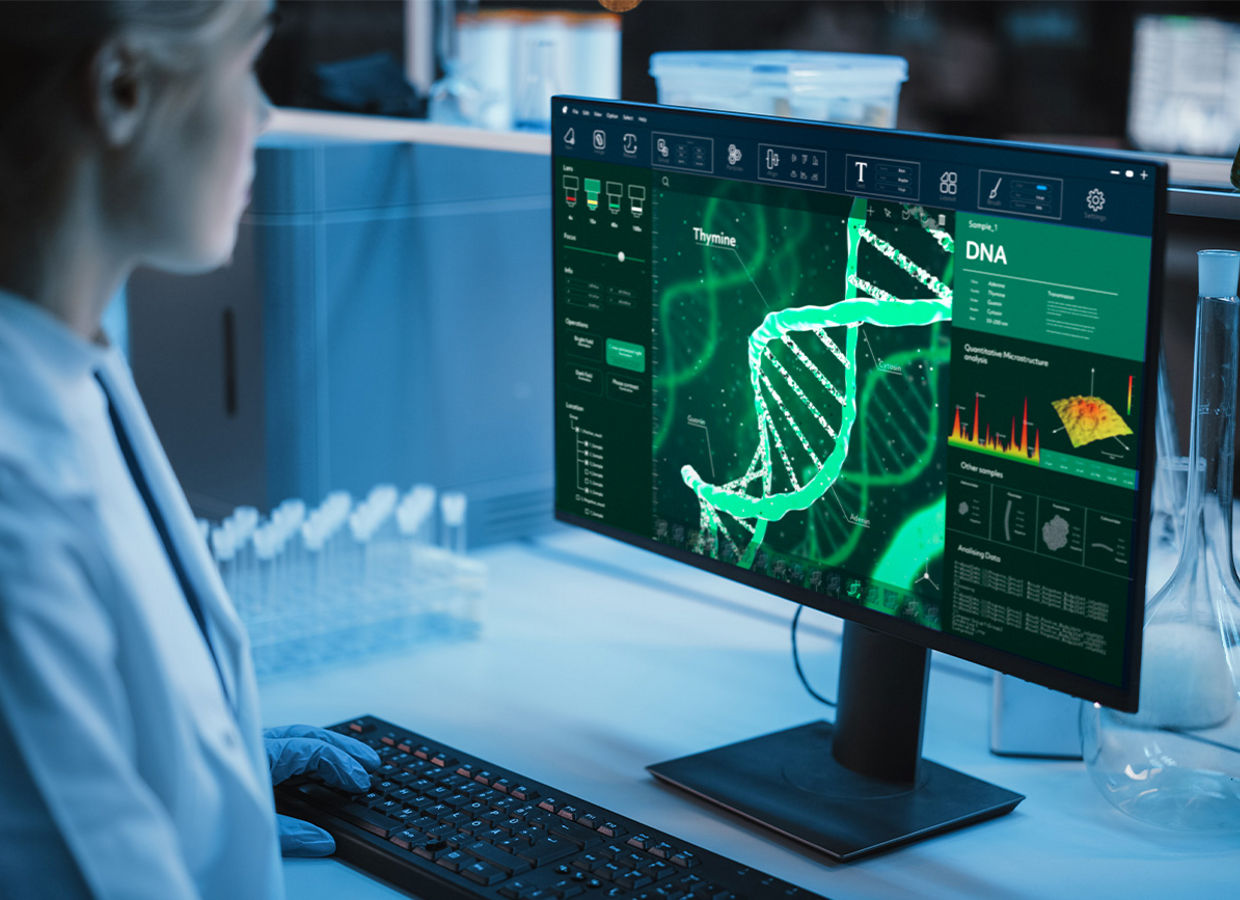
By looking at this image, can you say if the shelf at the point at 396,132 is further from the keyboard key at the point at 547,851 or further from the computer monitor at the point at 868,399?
the keyboard key at the point at 547,851

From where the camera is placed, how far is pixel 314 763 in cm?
118

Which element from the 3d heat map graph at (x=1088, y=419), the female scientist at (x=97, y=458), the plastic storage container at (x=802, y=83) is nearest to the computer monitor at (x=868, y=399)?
the 3d heat map graph at (x=1088, y=419)

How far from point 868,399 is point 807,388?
0.19 ft

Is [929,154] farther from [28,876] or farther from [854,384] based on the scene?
[28,876]

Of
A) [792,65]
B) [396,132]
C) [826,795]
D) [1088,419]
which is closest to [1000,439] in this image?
[1088,419]

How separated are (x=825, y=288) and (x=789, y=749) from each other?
0.39 metres

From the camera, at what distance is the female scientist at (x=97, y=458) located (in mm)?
719

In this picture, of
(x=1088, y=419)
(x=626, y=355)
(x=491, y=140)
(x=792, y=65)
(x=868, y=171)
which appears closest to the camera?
(x=1088, y=419)

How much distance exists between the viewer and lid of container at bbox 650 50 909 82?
1.61 m

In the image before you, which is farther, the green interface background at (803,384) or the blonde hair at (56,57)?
the green interface background at (803,384)

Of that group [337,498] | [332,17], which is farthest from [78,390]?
[332,17]

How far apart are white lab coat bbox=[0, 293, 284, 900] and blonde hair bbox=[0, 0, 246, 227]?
6 centimetres

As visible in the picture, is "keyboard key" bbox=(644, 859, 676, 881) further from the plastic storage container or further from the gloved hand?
the plastic storage container

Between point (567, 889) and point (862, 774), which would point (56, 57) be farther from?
point (862, 774)
